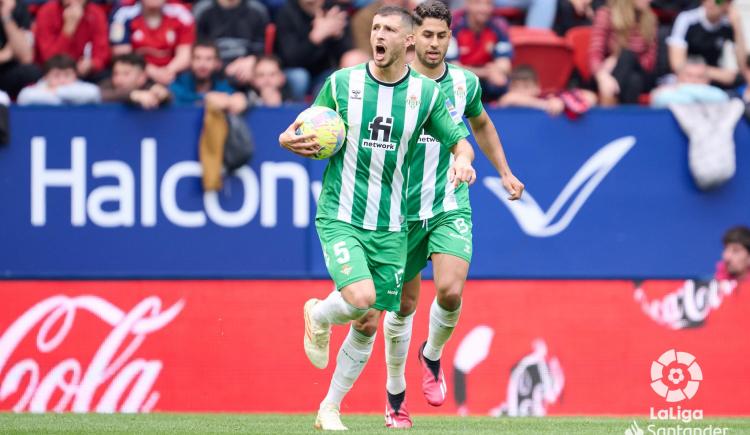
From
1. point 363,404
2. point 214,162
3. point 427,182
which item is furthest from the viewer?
point 214,162

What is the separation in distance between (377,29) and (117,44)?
591 centimetres

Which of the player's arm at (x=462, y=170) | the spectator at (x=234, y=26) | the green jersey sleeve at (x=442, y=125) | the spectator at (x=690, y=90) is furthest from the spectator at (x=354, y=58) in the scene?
the player's arm at (x=462, y=170)

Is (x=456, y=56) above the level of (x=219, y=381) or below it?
above

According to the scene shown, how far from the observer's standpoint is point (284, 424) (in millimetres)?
8234

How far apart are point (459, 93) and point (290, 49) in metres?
4.68

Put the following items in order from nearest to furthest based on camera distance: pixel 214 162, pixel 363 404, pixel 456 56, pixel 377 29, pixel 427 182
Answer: pixel 377 29 < pixel 427 182 < pixel 363 404 < pixel 214 162 < pixel 456 56

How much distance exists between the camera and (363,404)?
9914 mm

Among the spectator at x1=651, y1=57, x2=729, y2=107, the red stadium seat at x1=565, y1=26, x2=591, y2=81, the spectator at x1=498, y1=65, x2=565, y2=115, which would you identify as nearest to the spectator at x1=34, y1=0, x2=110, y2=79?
the spectator at x1=498, y1=65, x2=565, y2=115

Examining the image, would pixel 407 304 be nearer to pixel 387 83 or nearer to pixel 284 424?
pixel 284 424

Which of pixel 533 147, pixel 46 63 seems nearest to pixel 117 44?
pixel 46 63

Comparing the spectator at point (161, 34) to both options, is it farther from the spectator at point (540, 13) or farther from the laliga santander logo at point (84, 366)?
the spectator at point (540, 13)

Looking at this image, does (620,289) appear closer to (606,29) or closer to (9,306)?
(606,29)

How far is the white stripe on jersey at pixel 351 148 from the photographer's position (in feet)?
24.0

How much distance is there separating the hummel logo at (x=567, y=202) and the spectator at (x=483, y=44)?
1.16 m
